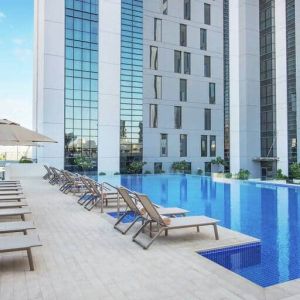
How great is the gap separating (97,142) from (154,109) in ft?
20.4

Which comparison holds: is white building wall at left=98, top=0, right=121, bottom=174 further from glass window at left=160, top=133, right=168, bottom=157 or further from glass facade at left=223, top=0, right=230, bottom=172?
glass facade at left=223, top=0, right=230, bottom=172

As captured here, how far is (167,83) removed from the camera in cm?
3125

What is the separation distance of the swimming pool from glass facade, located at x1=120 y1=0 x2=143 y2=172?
48.6 ft

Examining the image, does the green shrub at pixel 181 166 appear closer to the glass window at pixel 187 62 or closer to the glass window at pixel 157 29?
the glass window at pixel 187 62

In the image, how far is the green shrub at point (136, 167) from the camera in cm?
2918

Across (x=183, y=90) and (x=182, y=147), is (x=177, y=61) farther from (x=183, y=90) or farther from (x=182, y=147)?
(x=182, y=147)

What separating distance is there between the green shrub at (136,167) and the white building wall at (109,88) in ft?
3.53

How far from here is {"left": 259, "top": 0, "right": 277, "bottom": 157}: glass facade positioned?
31.6 metres

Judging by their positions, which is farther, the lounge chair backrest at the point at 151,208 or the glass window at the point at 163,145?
the glass window at the point at 163,145

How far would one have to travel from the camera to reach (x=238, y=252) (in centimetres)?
558

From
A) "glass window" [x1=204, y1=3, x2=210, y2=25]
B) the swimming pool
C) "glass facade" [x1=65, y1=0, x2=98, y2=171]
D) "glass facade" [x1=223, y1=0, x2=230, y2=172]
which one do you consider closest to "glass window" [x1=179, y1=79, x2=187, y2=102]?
"glass facade" [x1=223, y1=0, x2=230, y2=172]

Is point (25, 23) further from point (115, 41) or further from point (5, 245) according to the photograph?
point (5, 245)

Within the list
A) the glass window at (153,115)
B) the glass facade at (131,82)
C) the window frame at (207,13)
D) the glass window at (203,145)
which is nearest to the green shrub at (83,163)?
the glass facade at (131,82)

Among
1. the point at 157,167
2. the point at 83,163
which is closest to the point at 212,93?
the point at 157,167
